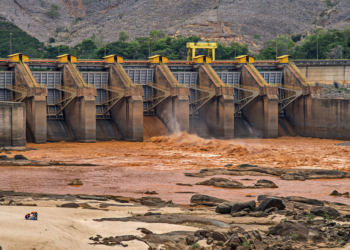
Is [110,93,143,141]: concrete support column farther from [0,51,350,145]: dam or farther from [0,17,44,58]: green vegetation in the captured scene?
[0,17,44,58]: green vegetation

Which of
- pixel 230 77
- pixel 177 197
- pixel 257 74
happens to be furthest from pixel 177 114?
pixel 177 197

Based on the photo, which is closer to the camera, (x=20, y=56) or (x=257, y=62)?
(x=20, y=56)

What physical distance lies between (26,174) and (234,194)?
14.1 m

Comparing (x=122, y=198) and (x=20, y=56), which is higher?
(x=20, y=56)

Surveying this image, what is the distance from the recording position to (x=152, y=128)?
59.1 meters

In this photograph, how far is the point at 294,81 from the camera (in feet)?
215

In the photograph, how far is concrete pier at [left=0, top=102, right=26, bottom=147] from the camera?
46.8 m

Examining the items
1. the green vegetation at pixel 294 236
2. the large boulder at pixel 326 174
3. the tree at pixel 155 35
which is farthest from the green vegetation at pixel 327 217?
the tree at pixel 155 35

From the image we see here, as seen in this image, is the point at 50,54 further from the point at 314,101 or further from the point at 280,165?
the point at 280,165

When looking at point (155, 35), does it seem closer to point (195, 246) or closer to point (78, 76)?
point (78, 76)

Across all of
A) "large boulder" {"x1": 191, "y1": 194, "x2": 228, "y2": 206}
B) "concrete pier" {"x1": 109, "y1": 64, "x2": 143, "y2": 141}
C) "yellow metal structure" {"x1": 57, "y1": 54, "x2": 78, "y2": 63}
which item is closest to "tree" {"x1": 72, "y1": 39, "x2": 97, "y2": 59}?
"yellow metal structure" {"x1": 57, "y1": 54, "x2": 78, "y2": 63}

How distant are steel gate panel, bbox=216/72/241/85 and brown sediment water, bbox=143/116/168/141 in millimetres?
10611

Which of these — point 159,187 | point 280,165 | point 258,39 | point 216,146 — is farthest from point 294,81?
point 258,39

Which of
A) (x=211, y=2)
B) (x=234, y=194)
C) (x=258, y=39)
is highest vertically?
(x=211, y=2)
